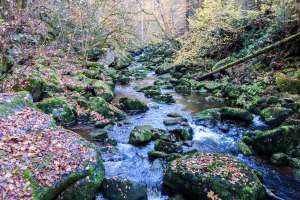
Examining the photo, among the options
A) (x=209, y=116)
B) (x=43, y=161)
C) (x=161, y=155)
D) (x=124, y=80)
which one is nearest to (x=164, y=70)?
(x=124, y=80)

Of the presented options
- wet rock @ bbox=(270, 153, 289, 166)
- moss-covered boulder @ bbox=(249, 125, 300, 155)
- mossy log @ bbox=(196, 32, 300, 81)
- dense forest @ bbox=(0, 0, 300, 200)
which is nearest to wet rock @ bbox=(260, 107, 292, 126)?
dense forest @ bbox=(0, 0, 300, 200)

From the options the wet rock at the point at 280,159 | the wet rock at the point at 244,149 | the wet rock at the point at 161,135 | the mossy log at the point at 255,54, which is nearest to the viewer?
the wet rock at the point at 280,159

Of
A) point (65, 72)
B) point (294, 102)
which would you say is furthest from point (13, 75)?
point (294, 102)

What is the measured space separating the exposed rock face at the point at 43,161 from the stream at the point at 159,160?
28.5 inches

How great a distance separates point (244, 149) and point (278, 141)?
0.94 m

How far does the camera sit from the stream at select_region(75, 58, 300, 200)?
812 cm

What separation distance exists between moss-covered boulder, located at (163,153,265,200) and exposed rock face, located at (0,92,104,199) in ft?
5.41

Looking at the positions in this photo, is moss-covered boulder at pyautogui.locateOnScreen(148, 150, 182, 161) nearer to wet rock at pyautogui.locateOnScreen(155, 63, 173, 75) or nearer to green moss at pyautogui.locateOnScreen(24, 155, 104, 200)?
green moss at pyautogui.locateOnScreen(24, 155, 104, 200)

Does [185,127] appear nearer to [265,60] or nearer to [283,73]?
[283,73]

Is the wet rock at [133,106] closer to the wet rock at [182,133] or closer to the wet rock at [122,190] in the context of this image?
the wet rock at [182,133]

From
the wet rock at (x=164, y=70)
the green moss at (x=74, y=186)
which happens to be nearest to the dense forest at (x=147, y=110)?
the green moss at (x=74, y=186)

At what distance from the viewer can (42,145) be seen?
23.4ft

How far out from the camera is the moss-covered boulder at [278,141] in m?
9.66

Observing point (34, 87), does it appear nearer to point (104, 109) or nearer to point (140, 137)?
point (104, 109)
